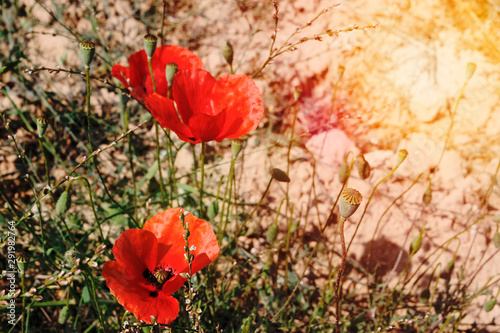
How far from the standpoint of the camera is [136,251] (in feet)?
3.55

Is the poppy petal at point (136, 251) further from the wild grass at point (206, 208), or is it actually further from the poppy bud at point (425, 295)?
the poppy bud at point (425, 295)

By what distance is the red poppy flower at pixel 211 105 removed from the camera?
1.08m

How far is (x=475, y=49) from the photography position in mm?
2080

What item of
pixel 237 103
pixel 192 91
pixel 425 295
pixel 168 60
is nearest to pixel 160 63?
pixel 168 60

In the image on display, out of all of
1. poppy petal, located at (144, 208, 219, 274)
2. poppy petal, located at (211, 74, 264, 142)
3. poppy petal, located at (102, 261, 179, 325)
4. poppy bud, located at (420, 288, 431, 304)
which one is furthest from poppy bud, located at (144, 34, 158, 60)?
poppy bud, located at (420, 288, 431, 304)

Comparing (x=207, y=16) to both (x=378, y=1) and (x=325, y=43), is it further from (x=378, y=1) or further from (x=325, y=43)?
(x=378, y=1)

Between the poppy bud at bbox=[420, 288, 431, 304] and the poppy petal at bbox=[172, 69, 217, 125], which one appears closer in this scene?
the poppy petal at bbox=[172, 69, 217, 125]

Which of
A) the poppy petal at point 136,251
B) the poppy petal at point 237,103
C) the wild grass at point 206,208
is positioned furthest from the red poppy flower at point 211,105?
the poppy petal at point 136,251

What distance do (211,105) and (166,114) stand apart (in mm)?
211

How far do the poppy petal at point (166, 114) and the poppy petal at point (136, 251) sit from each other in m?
0.28

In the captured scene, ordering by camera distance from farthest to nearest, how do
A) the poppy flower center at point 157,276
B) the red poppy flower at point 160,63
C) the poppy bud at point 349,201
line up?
the red poppy flower at point 160,63 < the poppy flower center at point 157,276 < the poppy bud at point 349,201

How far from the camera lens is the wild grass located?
1.54 metres

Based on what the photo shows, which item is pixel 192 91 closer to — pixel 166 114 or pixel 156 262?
pixel 166 114

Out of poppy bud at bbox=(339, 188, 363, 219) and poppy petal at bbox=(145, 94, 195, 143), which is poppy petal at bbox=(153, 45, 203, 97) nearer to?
poppy petal at bbox=(145, 94, 195, 143)
